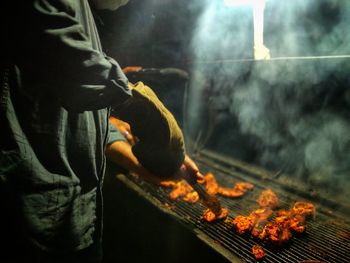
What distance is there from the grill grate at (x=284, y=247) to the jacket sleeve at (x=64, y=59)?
1.97 meters

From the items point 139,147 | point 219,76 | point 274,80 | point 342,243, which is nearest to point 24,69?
point 139,147

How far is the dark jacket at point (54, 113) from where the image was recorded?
155 cm

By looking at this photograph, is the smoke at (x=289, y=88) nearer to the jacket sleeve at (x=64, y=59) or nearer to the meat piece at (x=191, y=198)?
the meat piece at (x=191, y=198)

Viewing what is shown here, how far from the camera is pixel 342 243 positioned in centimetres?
294

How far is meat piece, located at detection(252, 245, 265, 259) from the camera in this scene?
8.95 ft

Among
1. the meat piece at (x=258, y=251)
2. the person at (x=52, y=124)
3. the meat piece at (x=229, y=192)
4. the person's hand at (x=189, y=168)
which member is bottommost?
the meat piece at (x=258, y=251)

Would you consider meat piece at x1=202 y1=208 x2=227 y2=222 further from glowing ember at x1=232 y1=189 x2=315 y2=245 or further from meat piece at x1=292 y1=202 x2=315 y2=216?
meat piece at x1=292 y1=202 x2=315 y2=216

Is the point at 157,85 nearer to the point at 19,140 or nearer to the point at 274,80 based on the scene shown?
the point at 274,80

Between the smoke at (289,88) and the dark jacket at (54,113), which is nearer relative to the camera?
the dark jacket at (54,113)

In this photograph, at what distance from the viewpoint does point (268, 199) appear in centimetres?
383

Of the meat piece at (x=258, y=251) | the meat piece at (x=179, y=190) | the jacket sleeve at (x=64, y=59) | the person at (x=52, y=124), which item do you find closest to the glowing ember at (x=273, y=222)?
the meat piece at (x=258, y=251)

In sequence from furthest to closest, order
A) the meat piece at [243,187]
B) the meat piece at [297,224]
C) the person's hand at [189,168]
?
the meat piece at [243,187]
the meat piece at [297,224]
the person's hand at [189,168]

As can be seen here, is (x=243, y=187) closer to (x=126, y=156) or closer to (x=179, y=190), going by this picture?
(x=179, y=190)

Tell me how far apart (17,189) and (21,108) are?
1.68 feet
